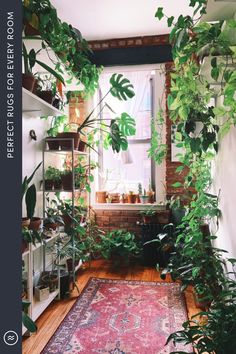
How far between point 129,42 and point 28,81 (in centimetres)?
219

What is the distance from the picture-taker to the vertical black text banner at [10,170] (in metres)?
0.86

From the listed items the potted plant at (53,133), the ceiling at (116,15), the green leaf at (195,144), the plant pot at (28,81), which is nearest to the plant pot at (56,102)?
the potted plant at (53,133)

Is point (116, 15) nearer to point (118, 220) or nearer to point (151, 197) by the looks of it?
point (151, 197)

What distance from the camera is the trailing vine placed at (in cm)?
122

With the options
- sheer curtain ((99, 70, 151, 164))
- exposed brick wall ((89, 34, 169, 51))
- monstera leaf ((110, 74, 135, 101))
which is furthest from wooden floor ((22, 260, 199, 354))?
exposed brick wall ((89, 34, 169, 51))

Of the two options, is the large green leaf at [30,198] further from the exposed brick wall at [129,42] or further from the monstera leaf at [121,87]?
the exposed brick wall at [129,42]

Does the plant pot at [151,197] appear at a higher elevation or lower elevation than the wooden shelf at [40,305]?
higher

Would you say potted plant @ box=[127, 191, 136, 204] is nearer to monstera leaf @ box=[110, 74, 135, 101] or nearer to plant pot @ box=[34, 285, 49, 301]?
monstera leaf @ box=[110, 74, 135, 101]

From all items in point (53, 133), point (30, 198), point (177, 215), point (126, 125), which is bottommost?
point (177, 215)

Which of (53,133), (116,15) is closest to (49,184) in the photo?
(53,133)

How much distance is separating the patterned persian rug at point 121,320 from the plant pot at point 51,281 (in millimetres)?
263

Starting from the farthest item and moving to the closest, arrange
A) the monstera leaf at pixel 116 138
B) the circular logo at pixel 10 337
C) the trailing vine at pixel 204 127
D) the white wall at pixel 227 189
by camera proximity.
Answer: the monstera leaf at pixel 116 138, the white wall at pixel 227 189, the trailing vine at pixel 204 127, the circular logo at pixel 10 337

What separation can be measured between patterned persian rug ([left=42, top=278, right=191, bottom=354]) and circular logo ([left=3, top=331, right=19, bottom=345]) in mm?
1128

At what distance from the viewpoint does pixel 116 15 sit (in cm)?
301
